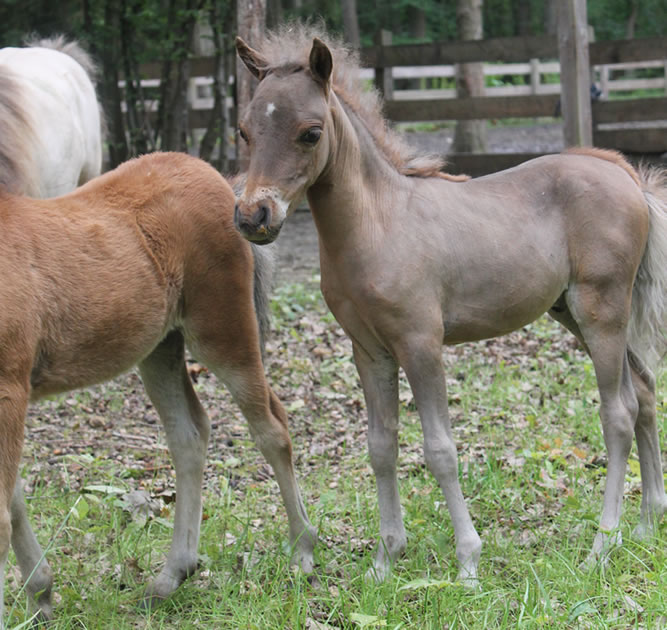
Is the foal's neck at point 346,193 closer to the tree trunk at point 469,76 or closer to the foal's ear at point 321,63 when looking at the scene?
the foal's ear at point 321,63

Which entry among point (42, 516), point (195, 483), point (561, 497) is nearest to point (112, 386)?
point (42, 516)

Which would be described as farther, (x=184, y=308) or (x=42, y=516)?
(x=42, y=516)

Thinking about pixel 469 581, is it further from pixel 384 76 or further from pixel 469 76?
pixel 469 76

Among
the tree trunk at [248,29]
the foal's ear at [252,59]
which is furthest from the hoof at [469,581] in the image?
the tree trunk at [248,29]

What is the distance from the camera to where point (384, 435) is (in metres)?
3.51

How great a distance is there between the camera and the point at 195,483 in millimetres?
3709

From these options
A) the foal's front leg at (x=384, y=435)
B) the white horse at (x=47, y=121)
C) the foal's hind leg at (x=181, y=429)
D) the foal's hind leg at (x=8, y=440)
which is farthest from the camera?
the white horse at (x=47, y=121)

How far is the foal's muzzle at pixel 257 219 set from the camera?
9.41 ft

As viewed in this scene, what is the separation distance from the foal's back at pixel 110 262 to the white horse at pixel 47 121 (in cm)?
92

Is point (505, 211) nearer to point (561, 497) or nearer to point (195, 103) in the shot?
point (561, 497)

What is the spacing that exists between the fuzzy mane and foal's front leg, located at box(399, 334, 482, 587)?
79 centimetres

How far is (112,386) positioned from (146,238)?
2997 mm

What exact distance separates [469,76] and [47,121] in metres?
8.79

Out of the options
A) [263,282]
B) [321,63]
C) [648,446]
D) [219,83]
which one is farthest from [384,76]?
[321,63]
